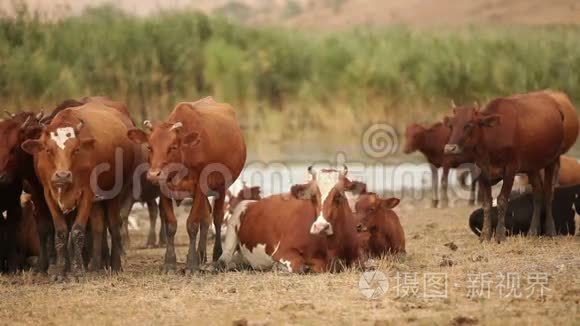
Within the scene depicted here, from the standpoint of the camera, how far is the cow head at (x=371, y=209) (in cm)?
1450

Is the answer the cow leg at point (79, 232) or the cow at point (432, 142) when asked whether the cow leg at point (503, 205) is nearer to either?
the cow leg at point (79, 232)

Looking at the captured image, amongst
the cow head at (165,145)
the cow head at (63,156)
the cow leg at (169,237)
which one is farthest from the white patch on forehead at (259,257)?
the cow head at (63,156)

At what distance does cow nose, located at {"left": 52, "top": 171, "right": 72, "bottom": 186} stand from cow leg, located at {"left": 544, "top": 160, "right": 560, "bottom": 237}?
653 centimetres

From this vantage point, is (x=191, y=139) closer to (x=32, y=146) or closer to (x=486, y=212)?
(x=32, y=146)

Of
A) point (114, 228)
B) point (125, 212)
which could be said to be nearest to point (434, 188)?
point (125, 212)

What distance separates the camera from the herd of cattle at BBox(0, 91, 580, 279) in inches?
524

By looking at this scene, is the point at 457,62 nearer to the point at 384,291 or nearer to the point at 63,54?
the point at 63,54

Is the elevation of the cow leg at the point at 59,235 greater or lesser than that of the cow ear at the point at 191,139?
lesser

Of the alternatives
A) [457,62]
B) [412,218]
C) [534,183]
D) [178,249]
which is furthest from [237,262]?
[457,62]

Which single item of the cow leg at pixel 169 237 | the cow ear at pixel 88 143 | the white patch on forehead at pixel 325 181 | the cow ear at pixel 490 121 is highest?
the cow ear at pixel 490 121

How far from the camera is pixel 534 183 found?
1698 centimetres

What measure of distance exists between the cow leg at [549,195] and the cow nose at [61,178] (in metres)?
6.53

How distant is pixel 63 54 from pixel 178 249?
12103 mm

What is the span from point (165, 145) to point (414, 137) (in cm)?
1129
